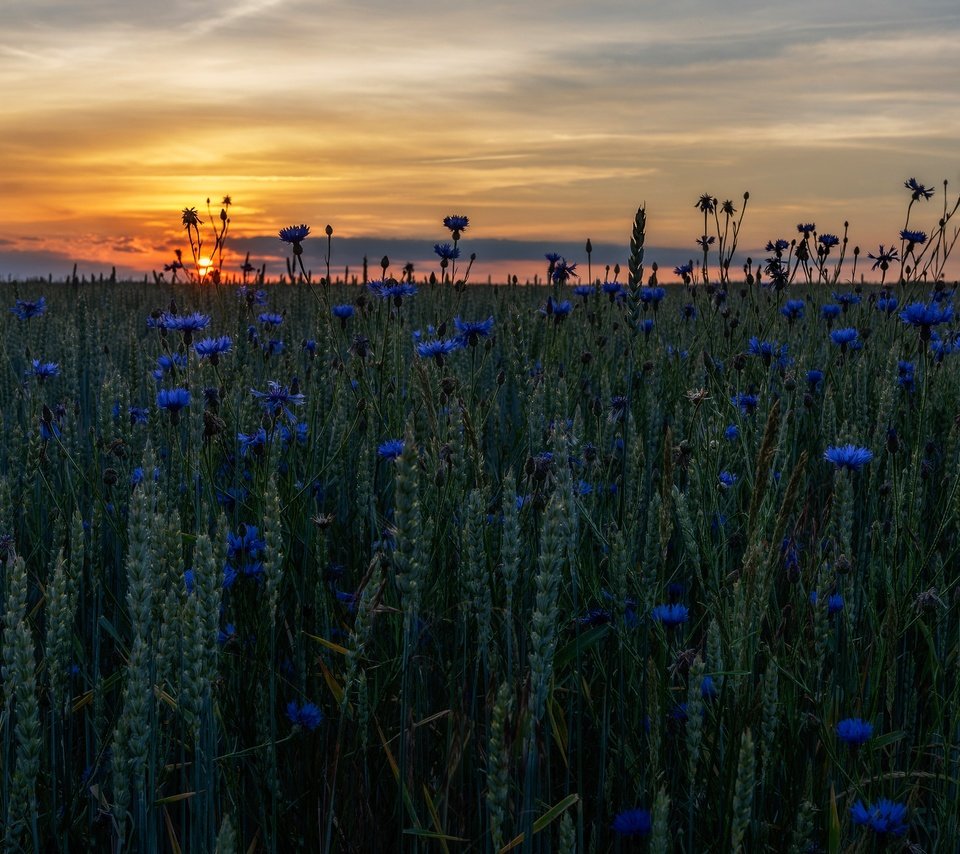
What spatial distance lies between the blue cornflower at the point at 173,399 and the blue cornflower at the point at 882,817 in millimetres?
1719

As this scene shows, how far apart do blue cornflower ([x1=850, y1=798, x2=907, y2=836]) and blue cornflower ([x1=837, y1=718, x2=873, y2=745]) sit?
13 centimetres

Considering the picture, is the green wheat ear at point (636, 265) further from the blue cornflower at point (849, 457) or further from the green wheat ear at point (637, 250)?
the blue cornflower at point (849, 457)

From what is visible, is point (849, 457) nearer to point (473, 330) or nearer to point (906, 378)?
point (473, 330)

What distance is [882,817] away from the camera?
1.42 m

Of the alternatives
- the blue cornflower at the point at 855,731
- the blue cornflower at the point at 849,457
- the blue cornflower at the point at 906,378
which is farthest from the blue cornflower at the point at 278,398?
the blue cornflower at the point at 906,378

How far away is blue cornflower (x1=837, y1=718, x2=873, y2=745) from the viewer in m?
1.54

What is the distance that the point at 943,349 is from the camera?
421cm

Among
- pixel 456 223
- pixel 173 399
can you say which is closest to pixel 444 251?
pixel 456 223

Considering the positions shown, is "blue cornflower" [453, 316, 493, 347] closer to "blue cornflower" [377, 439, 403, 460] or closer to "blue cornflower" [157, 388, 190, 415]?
"blue cornflower" [377, 439, 403, 460]

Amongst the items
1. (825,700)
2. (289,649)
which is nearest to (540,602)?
(825,700)

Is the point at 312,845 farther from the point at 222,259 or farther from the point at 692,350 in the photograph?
the point at 222,259

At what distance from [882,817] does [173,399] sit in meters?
1.81

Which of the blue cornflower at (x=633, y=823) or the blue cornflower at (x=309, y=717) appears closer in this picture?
the blue cornflower at (x=633, y=823)

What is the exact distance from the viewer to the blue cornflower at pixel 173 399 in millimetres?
2324
